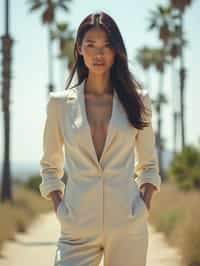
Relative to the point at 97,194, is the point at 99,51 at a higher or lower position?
higher

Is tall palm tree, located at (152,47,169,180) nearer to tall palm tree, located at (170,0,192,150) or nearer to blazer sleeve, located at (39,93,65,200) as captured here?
tall palm tree, located at (170,0,192,150)

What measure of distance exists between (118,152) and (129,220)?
34 centimetres

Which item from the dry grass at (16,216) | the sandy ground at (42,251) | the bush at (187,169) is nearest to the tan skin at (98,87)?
the sandy ground at (42,251)

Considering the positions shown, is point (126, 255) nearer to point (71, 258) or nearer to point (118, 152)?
point (71, 258)

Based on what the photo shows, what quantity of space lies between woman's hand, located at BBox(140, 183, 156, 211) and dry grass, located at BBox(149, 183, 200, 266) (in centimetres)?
715

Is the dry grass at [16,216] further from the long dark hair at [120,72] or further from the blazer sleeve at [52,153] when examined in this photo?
the long dark hair at [120,72]

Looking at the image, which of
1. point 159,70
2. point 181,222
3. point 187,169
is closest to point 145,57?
point 159,70

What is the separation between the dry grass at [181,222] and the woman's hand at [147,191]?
715 cm

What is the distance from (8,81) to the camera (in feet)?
86.3

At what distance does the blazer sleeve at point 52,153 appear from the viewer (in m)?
3.77

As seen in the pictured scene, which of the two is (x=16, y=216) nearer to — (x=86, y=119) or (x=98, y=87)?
(x=98, y=87)

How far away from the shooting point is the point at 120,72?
382 cm

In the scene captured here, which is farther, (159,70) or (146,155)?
(159,70)

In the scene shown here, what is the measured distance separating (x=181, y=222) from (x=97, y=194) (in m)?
11.3
